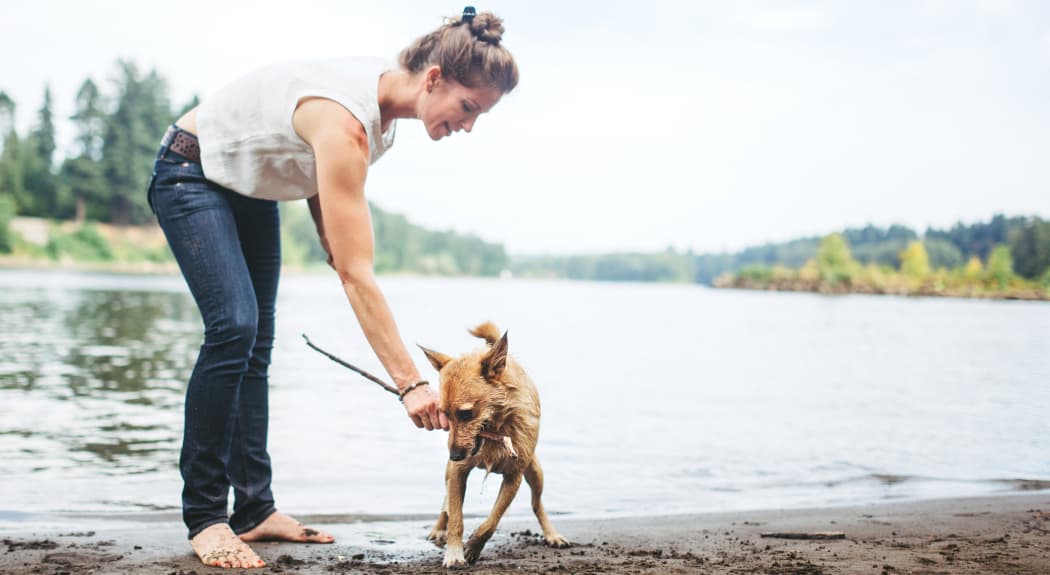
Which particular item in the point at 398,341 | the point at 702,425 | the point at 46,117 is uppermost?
the point at 46,117

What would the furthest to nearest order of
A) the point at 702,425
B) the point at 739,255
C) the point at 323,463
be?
the point at 739,255 < the point at 702,425 < the point at 323,463

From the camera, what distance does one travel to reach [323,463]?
741 cm

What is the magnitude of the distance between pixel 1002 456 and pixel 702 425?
321 centimetres

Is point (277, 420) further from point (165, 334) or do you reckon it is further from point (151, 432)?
point (165, 334)

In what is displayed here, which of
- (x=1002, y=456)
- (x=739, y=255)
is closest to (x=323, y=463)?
(x=1002, y=456)

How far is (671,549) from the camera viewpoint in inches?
173

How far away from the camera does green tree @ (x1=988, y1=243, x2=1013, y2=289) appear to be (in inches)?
3452

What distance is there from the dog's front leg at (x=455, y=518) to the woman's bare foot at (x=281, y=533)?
0.87 m

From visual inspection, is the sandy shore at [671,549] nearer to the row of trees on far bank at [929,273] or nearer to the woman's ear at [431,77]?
the woman's ear at [431,77]

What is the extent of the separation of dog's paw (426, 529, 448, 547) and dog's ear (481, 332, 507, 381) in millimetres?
1365

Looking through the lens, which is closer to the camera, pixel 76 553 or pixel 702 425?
pixel 76 553

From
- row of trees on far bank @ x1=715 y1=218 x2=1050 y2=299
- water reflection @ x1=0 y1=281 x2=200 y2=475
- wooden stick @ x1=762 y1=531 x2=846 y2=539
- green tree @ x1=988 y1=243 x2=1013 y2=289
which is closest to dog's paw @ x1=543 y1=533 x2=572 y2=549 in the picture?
wooden stick @ x1=762 y1=531 x2=846 y2=539

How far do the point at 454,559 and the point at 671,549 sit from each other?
113cm

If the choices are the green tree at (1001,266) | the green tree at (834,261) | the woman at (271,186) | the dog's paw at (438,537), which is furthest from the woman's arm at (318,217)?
the green tree at (834,261)
